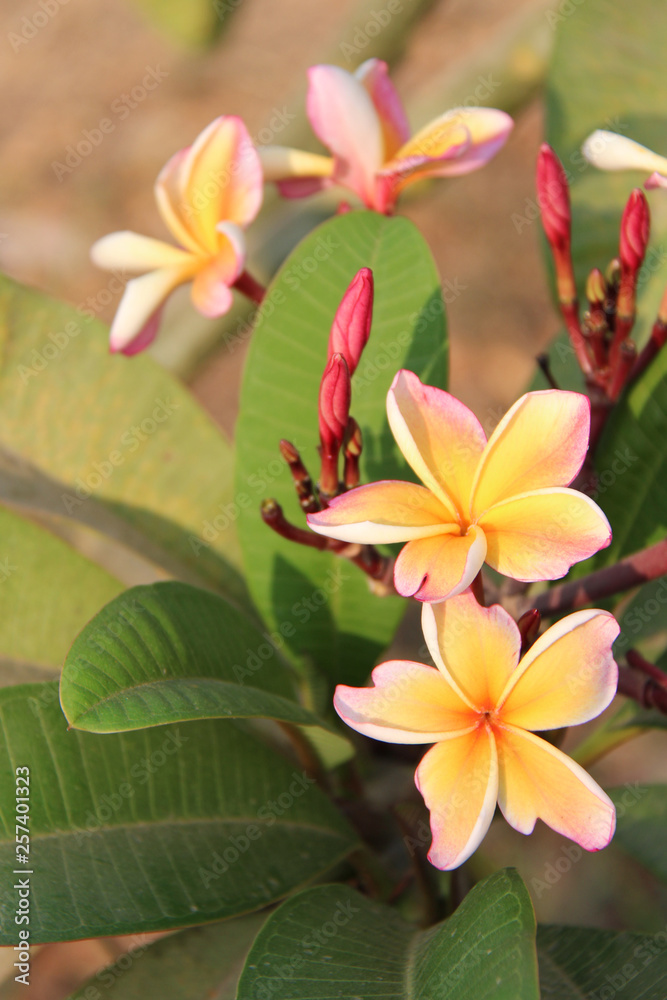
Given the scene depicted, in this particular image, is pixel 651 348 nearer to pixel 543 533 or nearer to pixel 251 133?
pixel 543 533

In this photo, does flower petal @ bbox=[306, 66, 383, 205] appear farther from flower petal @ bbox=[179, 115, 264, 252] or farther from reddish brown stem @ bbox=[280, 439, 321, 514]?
reddish brown stem @ bbox=[280, 439, 321, 514]

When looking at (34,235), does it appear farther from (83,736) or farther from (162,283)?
(83,736)

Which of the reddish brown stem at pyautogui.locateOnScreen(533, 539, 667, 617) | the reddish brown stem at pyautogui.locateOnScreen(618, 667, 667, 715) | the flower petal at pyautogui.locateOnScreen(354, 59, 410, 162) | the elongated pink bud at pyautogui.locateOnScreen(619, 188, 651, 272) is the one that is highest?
the flower petal at pyautogui.locateOnScreen(354, 59, 410, 162)

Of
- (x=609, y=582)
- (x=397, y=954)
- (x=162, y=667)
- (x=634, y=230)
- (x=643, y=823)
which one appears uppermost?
(x=634, y=230)

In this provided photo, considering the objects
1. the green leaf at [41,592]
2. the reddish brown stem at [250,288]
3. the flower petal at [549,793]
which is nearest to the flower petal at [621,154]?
the reddish brown stem at [250,288]

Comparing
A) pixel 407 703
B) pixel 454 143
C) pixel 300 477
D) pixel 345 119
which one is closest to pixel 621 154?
pixel 454 143

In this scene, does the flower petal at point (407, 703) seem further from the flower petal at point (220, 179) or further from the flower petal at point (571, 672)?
the flower petal at point (220, 179)

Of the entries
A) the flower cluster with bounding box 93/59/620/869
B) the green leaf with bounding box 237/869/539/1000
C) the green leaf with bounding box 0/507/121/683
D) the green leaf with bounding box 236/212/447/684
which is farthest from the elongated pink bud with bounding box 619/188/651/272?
the green leaf with bounding box 0/507/121/683
